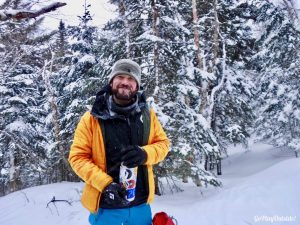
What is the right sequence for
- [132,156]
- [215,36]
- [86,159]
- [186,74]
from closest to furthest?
[132,156], [86,159], [186,74], [215,36]

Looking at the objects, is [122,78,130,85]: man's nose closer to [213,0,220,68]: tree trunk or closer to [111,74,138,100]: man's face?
[111,74,138,100]: man's face

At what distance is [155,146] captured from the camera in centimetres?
347

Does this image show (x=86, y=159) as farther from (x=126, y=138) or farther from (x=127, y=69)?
(x=127, y=69)

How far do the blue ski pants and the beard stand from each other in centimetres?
105

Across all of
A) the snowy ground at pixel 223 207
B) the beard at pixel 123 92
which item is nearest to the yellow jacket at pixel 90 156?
the beard at pixel 123 92

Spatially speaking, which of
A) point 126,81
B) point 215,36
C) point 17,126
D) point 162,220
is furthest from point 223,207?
point 17,126

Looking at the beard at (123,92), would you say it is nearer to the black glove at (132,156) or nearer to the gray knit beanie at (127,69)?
the gray knit beanie at (127,69)

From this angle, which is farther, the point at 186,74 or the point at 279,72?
the point at 279,72

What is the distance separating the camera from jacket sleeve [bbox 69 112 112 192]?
122 inches

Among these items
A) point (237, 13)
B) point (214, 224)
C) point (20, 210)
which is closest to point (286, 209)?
point (214, 224)

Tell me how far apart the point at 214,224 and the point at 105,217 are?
13.7ft

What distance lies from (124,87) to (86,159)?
0.78 m

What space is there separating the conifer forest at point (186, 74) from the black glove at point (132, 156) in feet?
25.6

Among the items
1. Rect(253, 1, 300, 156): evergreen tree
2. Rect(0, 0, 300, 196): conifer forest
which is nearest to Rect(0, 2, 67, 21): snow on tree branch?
Rect(0, 0, 300, 196): conifer forest
